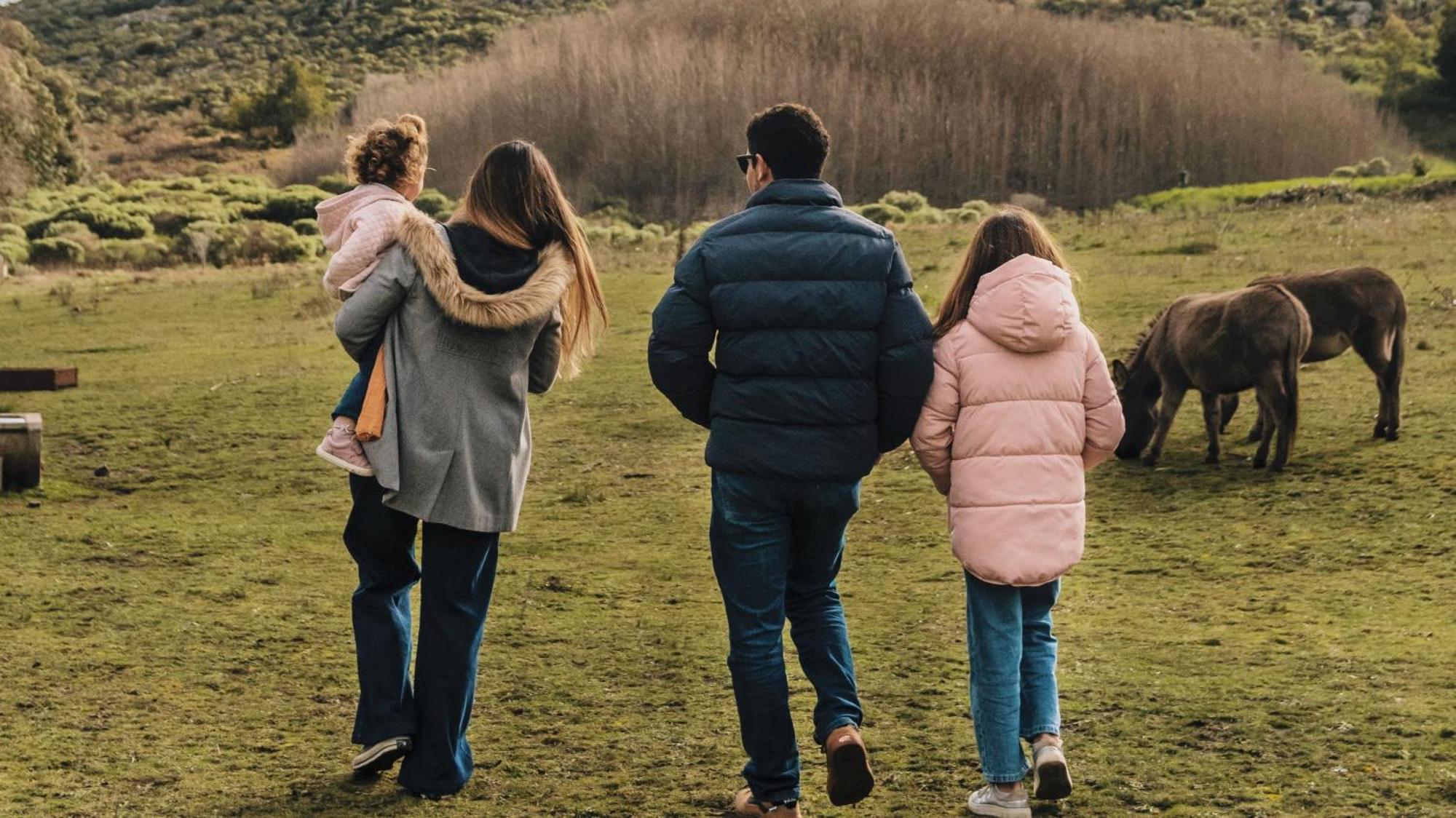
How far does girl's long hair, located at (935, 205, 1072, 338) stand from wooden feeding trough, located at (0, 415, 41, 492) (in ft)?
23.4

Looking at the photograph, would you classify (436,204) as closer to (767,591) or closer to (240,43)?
(767,591)

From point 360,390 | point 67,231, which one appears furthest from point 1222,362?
point 67,231

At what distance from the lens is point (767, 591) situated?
434cm

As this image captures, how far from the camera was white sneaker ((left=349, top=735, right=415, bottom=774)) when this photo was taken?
15.3 ft

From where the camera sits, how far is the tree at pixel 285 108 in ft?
211

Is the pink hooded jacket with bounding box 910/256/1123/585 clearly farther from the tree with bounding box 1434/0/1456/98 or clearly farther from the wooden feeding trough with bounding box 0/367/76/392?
the tree with bounding box 1434/0/1456/98

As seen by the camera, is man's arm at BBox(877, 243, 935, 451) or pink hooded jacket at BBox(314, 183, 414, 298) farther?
pink hooded jacket at BBox(314, 183, 414, 298)

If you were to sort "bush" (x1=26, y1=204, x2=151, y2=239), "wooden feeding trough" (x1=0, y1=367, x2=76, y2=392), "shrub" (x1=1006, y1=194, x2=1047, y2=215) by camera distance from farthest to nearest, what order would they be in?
1. "shrub" (x1=1006, y1=194, x2=1047, y2=215)
2. "bush" (x1=26, y1=204, x2=151, y2=239)
3. "wooden feeding trough" (x1=0, y1=367, x2=76, y2=392)

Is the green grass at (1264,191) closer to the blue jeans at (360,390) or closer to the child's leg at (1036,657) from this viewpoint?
the child's leg at (1036,657)

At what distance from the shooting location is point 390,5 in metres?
94.6

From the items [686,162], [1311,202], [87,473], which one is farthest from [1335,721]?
[686,162]

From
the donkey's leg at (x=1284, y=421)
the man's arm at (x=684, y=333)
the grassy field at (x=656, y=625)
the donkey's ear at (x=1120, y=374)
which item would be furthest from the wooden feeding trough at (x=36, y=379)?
the man's arm at (x=684, y=333)

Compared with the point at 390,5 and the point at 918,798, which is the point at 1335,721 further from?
the point at 390,5

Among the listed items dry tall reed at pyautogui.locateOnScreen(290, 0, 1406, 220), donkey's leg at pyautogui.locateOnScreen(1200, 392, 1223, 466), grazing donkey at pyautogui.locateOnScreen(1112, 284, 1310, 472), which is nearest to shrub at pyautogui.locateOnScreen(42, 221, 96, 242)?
dry tall reed at pyautogui.locateOnScreen(290, 0, 1406, 220)
